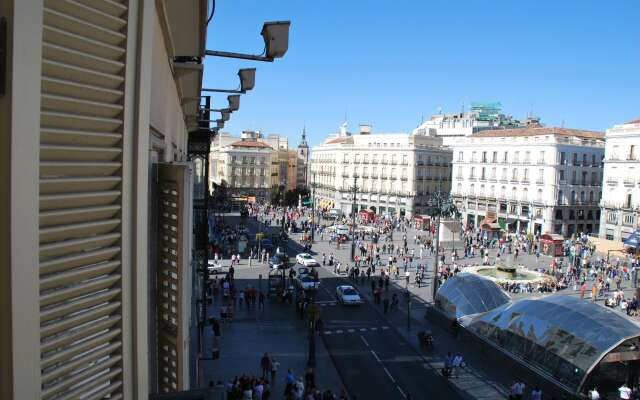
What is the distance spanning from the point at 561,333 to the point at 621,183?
39.6 m

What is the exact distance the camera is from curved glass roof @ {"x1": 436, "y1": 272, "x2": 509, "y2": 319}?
68.5ft

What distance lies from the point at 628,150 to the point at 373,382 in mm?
43059

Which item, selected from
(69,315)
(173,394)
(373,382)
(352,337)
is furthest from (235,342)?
(69,315)

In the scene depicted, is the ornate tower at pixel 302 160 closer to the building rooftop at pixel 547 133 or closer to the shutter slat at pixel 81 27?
the building rooftop at pixel 547 133

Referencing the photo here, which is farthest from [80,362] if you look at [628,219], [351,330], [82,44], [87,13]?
[628,219]

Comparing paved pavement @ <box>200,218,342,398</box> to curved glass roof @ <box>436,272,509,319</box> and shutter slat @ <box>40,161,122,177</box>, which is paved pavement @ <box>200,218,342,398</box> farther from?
shutter slat @ <box>40,161,122,177</box>

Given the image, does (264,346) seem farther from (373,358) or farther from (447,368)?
(447,368)

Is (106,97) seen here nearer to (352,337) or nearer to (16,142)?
(16,142)

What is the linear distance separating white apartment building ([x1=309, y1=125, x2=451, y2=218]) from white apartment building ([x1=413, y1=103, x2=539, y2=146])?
11.4m

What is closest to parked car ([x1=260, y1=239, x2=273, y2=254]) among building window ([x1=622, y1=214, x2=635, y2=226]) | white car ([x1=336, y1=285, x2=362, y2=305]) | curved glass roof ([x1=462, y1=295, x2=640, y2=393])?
white car ([x1=336, y1=285, x2=362, y2=305])

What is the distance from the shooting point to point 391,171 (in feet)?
229

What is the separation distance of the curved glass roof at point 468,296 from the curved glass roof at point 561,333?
6.62ft

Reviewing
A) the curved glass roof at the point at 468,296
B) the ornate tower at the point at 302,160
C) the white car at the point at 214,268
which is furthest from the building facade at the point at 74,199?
the ornate tower at the point at 302,160

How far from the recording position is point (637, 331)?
1475 cm
